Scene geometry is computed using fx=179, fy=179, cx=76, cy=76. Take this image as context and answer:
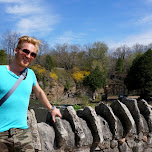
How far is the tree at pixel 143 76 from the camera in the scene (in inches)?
697

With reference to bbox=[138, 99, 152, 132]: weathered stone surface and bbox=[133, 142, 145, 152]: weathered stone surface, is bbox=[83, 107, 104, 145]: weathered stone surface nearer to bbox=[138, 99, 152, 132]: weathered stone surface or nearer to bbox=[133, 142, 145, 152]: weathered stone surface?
bbox=[133, 142, 145, 152]: weathered stone surface

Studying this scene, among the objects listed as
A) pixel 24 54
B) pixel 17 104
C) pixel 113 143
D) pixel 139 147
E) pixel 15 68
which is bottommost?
pixel 139 147

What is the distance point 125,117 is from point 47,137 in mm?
1259

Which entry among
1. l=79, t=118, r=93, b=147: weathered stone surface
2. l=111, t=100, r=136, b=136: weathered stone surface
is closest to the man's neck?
l=79, t=118, r=93, b=147: weathered stone surface

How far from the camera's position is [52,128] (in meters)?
2.22

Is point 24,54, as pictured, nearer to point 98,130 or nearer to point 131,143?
point 98,130

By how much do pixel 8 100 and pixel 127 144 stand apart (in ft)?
6.52

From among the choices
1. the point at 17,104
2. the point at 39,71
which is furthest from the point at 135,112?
the point at 39,71

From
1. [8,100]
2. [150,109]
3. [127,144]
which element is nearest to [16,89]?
[8,100]

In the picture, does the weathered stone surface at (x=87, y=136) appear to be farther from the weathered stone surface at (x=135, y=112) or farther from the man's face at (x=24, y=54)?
the man's face at (x=24, y=54)

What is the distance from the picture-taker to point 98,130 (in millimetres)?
2363

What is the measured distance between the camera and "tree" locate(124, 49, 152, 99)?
17.7 meters

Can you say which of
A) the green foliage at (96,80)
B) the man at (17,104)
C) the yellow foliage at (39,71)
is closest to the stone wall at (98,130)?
the man at (17,104)

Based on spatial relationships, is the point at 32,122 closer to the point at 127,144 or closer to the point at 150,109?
the point at 127,144
